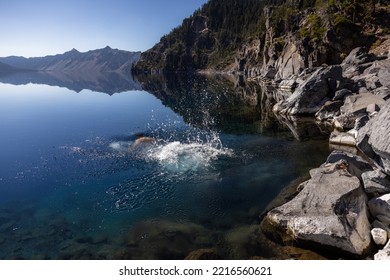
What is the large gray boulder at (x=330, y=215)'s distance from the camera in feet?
48.3

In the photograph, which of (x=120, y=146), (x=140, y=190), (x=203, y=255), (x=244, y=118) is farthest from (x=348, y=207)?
(x=244, y=118)

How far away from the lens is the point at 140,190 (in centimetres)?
2403

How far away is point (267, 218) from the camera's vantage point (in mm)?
18875

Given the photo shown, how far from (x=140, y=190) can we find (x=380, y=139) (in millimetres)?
16941

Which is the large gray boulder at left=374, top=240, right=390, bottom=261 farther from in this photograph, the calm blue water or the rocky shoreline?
the calm blue water

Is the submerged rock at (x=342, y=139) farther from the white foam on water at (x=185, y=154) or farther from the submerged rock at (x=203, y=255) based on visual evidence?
the submerged rock at (x=203, y=255)

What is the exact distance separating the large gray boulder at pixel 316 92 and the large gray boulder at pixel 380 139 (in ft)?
94.3

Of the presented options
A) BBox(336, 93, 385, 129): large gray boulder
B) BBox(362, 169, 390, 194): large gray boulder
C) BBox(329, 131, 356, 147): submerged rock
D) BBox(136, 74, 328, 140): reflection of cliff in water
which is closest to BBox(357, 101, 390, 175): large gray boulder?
BBox(362, 169, 390, 194): large gray boulder

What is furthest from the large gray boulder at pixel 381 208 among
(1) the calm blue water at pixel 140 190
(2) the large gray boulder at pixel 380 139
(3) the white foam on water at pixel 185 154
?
(3) the white foam on water at pixel 185 154

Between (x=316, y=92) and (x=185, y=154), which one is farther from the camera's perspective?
(x=316, y=92)

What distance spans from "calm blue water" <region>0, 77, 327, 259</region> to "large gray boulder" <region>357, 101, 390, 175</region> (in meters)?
6.77

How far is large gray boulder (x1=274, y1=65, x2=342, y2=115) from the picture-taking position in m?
47.8

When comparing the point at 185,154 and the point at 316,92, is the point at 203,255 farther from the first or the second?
the point at 316,92
